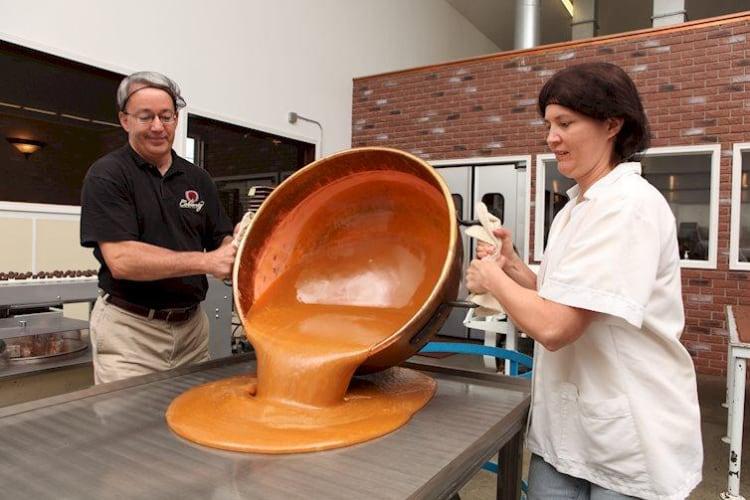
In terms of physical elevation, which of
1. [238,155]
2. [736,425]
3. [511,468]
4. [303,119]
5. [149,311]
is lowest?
[736,425]

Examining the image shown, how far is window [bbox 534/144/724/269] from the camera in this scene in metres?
4.36

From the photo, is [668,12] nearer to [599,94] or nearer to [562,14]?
[562,14]

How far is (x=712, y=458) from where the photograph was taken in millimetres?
2758

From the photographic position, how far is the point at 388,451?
894 mm

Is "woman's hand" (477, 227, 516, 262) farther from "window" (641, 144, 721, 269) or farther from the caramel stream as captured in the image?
"window" (641, 144, 721, 269)

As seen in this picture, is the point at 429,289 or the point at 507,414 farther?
the point at 429,289

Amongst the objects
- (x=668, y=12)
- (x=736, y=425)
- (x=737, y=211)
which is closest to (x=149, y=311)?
(x=736, y=425)

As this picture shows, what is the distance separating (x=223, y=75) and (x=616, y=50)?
3.22 metres

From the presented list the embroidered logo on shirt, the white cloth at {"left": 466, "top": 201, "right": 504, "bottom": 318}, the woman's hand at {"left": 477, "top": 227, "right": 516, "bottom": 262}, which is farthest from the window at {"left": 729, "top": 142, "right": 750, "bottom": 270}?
the embroidered logo on shirt

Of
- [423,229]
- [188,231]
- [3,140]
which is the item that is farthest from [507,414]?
[3,140]

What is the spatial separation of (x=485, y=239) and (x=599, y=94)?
344mm

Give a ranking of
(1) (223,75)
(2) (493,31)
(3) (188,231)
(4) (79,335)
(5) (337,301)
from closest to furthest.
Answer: (5) (337,301)
(3) (188,231)
(4) (79,335)
(1) (223,75)
(2) (493,31)

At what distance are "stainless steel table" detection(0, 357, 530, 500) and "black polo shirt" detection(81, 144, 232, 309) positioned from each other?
0.39 metres

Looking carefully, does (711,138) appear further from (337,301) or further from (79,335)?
(79,335)
